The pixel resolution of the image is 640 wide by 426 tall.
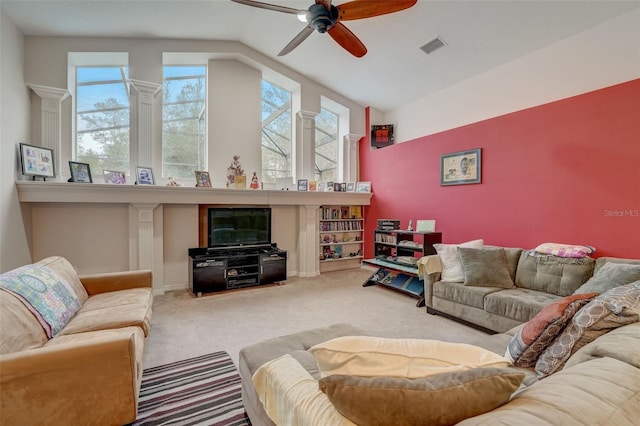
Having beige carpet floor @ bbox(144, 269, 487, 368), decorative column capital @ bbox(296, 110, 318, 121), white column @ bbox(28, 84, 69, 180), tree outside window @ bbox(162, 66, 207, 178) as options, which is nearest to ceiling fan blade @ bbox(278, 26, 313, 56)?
decorative column capital @ bbox(296, 110, 318, 121)

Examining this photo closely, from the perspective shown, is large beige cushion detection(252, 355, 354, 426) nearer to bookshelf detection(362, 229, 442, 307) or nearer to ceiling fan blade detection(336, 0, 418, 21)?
ceiling fan blade detection(336, 0, 418, 21)

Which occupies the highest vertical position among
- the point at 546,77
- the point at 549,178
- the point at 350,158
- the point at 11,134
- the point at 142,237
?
the point at 546,77

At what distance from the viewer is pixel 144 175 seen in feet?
13.6

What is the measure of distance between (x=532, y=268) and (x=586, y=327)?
197cm

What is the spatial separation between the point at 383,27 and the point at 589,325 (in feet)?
12.5

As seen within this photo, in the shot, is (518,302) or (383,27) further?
(383,27)

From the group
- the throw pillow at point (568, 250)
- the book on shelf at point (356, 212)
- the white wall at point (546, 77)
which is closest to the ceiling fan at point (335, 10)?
the white wall at point (546, 77)

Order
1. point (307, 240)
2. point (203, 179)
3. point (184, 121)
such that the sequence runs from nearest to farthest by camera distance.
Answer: point (203, 179) < point (184, 121) < point (307, 240)

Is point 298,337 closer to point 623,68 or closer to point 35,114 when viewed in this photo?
point 623,68

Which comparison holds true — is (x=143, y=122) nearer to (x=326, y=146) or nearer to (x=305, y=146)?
(x=305, y=146)

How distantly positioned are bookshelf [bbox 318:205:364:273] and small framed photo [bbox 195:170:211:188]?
6.96ft

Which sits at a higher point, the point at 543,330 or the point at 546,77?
the point at 546,77

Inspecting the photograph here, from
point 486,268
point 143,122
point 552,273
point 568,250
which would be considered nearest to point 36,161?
point 143,122

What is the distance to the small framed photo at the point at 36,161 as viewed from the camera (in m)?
3.43
